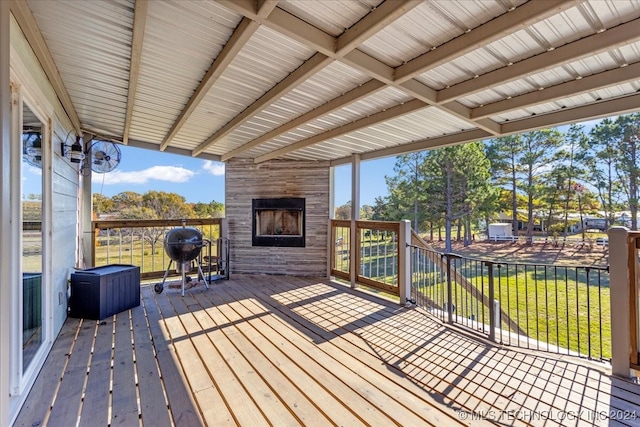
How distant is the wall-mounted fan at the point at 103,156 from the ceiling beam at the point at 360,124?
2.53 meters

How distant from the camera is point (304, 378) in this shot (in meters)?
2.30

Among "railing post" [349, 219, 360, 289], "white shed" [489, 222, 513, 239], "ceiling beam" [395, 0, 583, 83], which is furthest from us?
"white shed" [489, 222, 513, 239]

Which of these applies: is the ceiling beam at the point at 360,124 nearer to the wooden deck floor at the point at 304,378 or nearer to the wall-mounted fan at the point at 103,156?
the wooden deck floor at the point at 304,378

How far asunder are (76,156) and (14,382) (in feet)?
8.66

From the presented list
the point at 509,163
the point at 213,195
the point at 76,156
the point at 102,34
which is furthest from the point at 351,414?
the point at 509,163

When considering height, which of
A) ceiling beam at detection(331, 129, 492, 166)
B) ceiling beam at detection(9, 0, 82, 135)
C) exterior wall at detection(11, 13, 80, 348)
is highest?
ceiling beam at detection(9, 0, 82, 135)

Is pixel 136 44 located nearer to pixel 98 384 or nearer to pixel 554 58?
pixel 98 384

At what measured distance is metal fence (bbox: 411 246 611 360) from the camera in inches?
120

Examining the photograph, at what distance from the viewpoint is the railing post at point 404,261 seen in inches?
165

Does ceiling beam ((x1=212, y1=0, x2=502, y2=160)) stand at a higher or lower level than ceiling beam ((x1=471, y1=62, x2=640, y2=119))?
higher

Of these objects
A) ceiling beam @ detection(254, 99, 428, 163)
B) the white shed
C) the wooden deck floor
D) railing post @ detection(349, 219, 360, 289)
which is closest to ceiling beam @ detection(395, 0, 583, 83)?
ceiling beam @ detection(254, 99, 428, 163)

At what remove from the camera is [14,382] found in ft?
6.30

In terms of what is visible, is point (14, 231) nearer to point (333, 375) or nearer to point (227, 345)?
point (227, 345)

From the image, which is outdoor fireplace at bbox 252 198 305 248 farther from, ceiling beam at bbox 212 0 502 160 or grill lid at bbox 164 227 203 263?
ceiling beam at bbox 212 0 502 160
